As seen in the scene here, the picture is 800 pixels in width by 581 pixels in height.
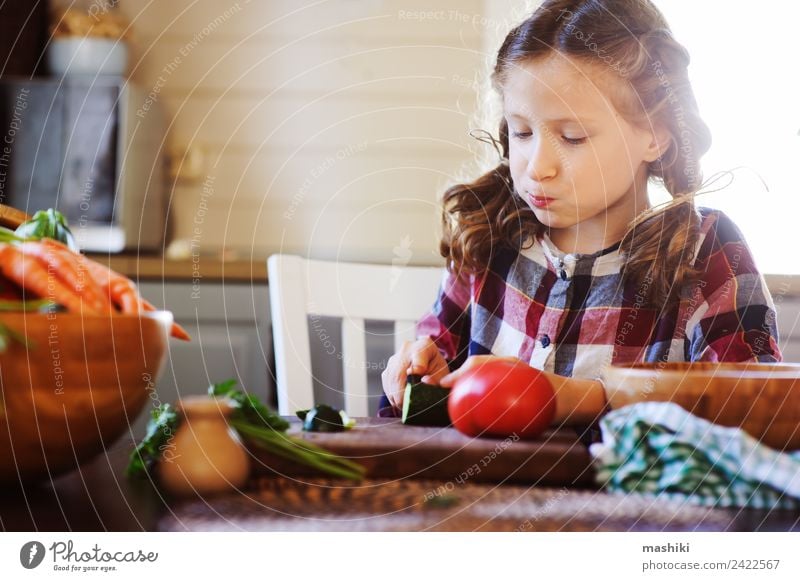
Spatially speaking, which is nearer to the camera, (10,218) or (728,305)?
(10,218)

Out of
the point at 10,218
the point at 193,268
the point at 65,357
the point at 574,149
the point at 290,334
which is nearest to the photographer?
the point at 65,357

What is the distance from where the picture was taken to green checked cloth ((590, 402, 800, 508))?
30 cm

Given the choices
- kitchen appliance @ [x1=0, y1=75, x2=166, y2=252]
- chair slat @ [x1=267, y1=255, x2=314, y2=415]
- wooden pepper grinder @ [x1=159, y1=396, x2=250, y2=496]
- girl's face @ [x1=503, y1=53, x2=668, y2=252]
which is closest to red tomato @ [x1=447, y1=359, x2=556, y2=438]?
wooden pepper grinder @ [x1=159, y1=396, x2=250, y2=496]

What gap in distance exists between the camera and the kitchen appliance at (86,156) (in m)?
1.01

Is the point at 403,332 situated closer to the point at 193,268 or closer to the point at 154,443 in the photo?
the point at 193,268

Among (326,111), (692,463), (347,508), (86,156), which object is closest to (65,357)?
(347,508)

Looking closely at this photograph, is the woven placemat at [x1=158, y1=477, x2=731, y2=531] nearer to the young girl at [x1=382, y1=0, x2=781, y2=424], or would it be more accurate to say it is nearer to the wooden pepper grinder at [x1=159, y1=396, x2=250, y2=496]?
the wooden pepper grinder at [x1=159, y1=396, x2=250, y2=496]

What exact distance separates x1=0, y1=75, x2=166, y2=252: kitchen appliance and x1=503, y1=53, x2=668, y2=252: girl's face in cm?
54

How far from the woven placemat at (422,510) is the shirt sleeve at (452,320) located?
1.26 ft

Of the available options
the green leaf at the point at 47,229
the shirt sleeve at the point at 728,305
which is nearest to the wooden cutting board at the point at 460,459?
the green leaf at the point at 47,229

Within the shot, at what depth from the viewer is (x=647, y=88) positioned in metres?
0.58

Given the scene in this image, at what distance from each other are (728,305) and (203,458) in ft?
1.45
